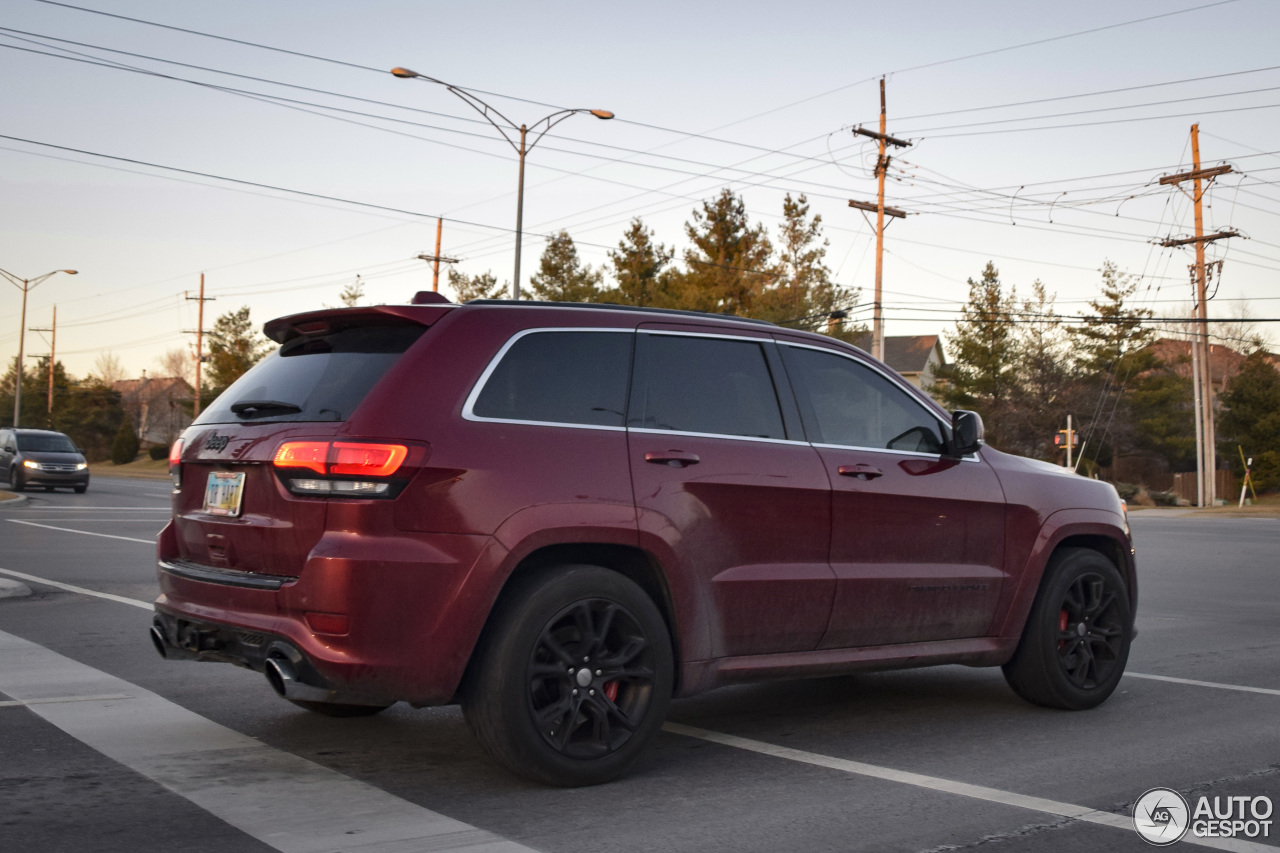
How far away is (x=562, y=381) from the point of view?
→ 5012 mm

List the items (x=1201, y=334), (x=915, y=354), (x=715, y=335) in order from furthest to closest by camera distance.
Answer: (x=915, y=354) < (x=1201, y=334) < (x=715, y=335)

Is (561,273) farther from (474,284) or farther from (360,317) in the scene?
(360,317)

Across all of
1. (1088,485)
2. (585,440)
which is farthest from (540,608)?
(1088,485)

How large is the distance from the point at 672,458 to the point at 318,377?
4.78ft

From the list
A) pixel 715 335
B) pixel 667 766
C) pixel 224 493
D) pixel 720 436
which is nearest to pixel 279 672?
pixel 224 493

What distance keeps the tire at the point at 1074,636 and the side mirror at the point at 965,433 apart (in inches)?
36.4

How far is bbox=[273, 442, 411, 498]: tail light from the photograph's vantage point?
14.6 ft

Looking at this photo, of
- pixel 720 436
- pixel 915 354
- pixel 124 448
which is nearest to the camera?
pixel 720 436

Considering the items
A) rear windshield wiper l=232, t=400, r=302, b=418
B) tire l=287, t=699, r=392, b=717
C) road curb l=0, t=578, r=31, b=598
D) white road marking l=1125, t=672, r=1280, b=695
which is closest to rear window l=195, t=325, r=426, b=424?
rear windshield wiper l=232, t=400, r=302, b=418

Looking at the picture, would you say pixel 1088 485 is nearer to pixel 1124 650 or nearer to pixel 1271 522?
pixel 1124 650

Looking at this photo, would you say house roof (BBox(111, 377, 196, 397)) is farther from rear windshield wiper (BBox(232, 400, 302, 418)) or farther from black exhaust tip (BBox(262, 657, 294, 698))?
black exhaust tip (BBox(262, 657, 294, 698))

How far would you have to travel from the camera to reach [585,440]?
16.0 ft

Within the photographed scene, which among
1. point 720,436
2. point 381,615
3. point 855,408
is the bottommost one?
point 381,615

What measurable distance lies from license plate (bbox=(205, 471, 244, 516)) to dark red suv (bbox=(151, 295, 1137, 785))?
0.07ft
